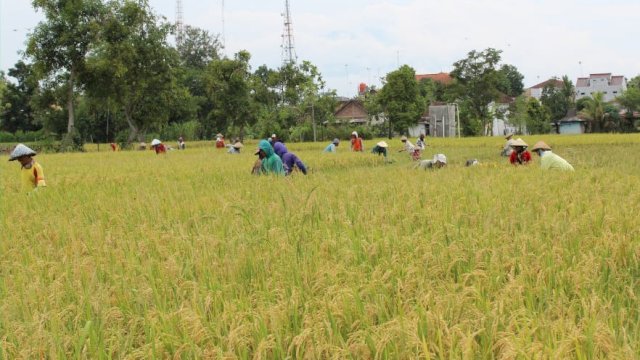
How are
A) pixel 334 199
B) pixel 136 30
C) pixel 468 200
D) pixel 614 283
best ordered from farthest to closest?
pixel 136 30 < pixel 334 199 < pixel 468 200 < pixel 614 283

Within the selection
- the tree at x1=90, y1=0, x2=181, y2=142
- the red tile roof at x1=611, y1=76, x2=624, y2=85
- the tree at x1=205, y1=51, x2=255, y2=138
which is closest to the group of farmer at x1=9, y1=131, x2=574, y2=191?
the tree at x1=90, y1=0, x2=181, y2=142

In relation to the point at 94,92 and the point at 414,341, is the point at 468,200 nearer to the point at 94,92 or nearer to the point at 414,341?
the point at 414,341

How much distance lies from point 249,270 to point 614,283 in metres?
1.97

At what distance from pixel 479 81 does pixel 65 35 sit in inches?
1248

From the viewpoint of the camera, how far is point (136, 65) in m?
34.1

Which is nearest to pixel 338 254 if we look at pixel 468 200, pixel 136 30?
pixel 468 200

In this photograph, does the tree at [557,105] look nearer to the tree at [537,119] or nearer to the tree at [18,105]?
the tree at [537,119]

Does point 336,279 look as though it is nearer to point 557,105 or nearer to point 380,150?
point 380,150

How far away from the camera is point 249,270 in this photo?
10.5ft

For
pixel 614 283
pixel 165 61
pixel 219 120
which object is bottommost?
pixel 614 283

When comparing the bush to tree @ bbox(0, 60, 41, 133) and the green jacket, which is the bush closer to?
tree @ bbox(0, 60, 41, 133)

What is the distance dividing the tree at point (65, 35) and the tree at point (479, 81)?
29056mm

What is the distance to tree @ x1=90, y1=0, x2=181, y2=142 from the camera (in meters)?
A: 31.6

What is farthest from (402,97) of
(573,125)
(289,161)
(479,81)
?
(289,161)
